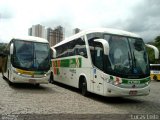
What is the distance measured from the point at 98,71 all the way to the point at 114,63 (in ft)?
3.10

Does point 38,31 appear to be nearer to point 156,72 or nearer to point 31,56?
point 156,72

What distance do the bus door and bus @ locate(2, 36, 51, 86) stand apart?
13.1 feet

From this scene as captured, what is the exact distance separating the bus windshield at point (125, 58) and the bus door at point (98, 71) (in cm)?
4

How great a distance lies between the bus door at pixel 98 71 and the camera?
1248 centimetres

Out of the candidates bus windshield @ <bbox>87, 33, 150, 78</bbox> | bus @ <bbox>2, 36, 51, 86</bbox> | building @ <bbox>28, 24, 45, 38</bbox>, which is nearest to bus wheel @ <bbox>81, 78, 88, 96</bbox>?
bus windshield @ <bbox>87, 33, 150, 78</bbox>

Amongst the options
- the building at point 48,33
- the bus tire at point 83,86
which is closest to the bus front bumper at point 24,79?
the bus tire at point 83,86

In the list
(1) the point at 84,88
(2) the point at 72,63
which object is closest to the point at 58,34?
(2) the point at 72,63

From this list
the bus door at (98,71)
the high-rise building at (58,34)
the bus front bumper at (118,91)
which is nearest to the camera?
the bus front bumper at (118,91)

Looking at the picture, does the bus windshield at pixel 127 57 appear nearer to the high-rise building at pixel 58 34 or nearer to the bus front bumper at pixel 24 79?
the bus front bumper at pixel 24 79

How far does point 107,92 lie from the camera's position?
12008mm

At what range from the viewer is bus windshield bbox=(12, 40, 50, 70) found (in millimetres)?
15938

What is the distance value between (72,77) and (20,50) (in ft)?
10.9

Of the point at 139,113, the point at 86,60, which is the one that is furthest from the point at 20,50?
the point at 139,113

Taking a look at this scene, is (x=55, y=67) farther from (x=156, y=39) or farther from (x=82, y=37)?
(x=156, y=39)
